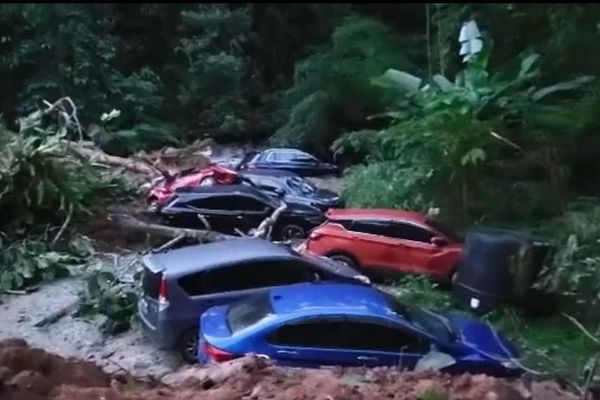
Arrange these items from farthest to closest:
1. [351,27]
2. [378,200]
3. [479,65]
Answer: [351,27] → [378,200] → [479,65]

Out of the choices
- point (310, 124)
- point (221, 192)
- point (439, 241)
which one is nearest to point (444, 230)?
point (439, 241)

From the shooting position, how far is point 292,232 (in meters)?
11.3

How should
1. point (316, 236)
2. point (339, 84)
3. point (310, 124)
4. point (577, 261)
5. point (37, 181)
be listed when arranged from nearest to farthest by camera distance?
point (577, 261) → point (316, 236) → point (37, 181) → point (339, 84) → point (310, 124)

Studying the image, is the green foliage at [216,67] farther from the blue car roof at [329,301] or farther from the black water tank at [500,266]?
the blue car roof at [329,301]

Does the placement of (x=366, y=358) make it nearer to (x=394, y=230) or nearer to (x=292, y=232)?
(x=394, y=230)

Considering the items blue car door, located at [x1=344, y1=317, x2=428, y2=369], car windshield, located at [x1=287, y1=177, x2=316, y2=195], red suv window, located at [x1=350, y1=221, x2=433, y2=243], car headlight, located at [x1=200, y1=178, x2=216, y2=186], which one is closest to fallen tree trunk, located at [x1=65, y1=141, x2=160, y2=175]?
car headlight, located at [x1=200, y1=178, x2=216, y2=186]

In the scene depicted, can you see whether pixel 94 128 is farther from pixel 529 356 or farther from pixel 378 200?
pixel 529 356

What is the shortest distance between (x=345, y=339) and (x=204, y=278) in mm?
1617

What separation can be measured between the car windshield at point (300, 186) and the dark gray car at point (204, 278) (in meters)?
3.94

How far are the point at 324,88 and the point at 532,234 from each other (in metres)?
7.39

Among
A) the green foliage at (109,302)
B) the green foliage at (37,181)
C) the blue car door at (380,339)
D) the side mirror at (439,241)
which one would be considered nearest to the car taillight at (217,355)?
the blue car door at (380,339)

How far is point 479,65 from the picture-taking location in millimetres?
9188

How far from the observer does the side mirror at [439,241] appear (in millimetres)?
9406

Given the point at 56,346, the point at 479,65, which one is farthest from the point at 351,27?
the point at 56,346
